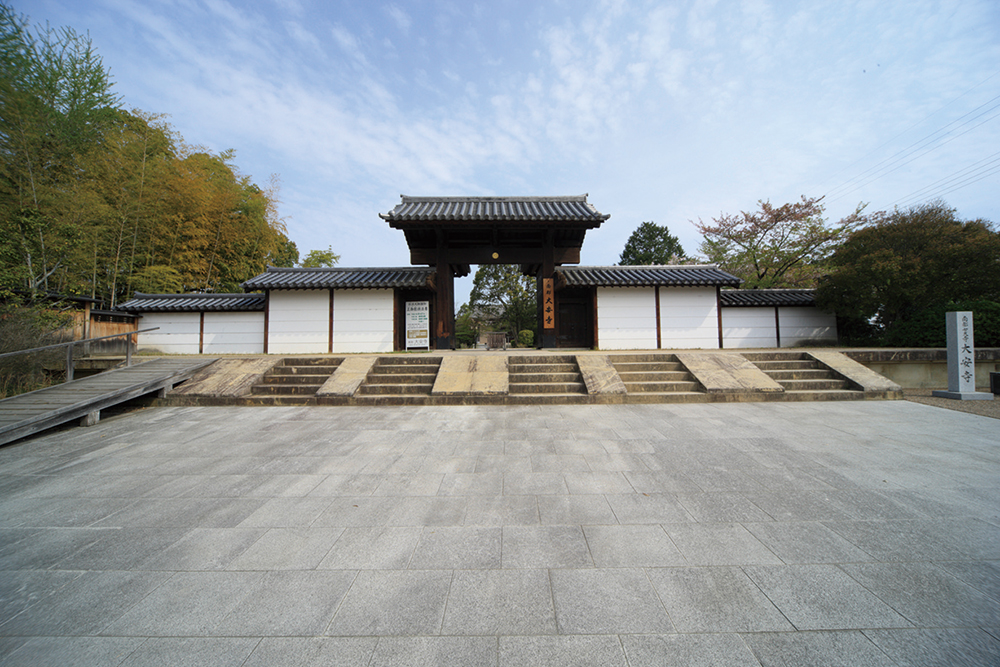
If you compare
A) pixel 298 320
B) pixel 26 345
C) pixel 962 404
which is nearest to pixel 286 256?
pixel 298 320

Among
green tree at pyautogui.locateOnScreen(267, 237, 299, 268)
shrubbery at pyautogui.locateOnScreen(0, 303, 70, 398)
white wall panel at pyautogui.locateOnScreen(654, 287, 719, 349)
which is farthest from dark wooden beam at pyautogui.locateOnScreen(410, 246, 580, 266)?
green tree at pyautogui.locateOnScreen(267, 237, 299, 268)

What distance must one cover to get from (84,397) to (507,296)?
899 inches

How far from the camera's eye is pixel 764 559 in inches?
83.9

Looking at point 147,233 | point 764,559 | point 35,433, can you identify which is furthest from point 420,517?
point 147,233

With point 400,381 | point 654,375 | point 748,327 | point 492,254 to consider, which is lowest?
point 400,381

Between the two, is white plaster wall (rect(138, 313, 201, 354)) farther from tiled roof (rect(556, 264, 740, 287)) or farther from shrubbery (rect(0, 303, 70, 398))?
tiled roof (rect(556, 264, 740, 287))

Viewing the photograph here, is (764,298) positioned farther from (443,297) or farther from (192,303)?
(192,303)

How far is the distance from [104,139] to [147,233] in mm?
2779

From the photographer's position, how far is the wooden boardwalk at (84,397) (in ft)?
15.9

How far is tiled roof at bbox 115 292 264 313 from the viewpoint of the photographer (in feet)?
36.9

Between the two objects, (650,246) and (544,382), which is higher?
(650,246)

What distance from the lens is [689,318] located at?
11305mm

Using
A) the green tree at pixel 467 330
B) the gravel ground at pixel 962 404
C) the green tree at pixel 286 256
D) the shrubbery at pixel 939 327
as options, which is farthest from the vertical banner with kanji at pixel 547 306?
the green tree at pixel 467 330

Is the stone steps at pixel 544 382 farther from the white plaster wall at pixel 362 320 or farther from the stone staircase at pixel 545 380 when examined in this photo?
the white plaster wall at pixel 362 320
